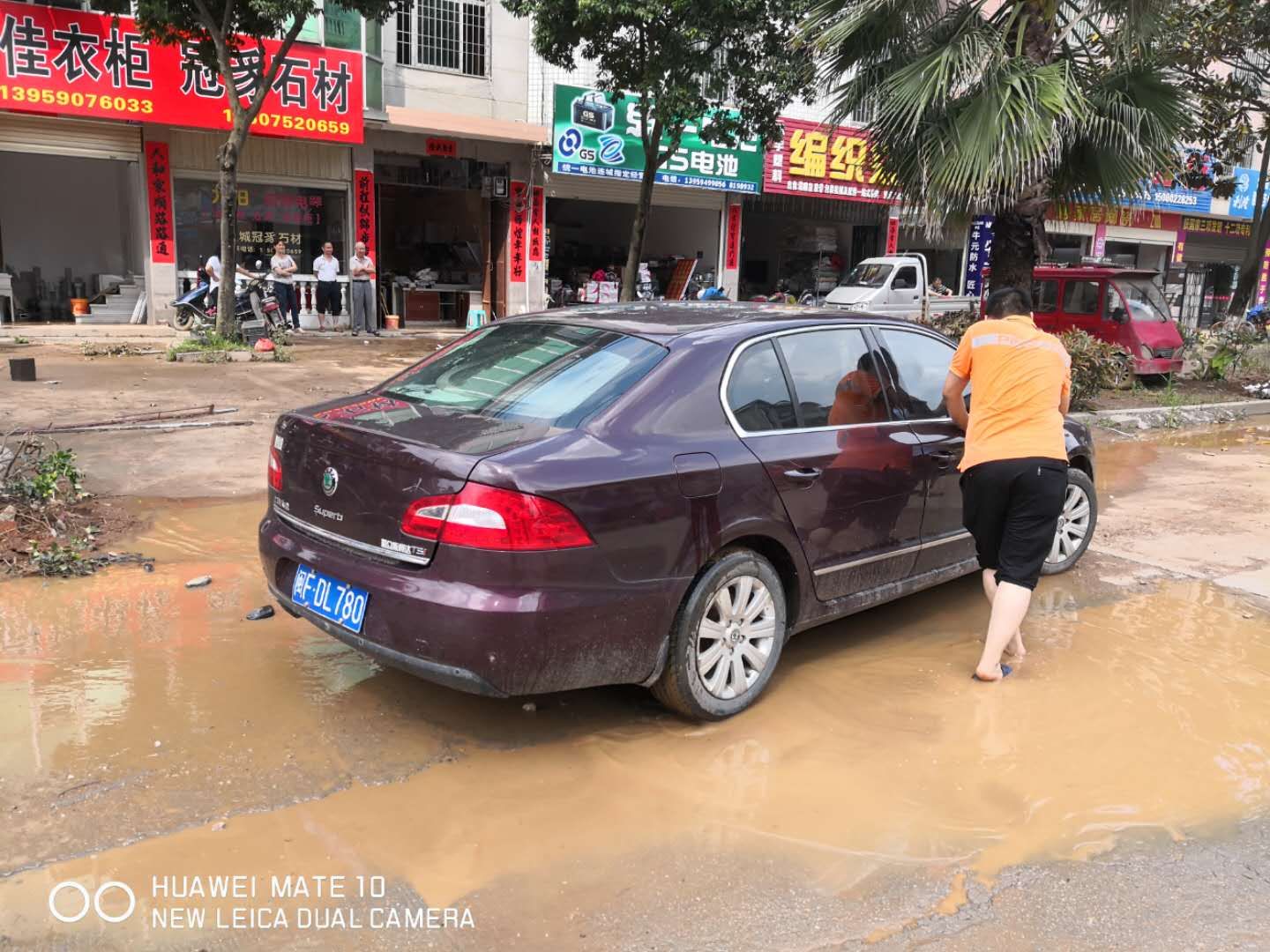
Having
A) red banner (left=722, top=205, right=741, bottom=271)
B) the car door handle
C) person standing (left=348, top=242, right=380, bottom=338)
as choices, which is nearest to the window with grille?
person standing (left=348, top=242, right=380, bottom=338)

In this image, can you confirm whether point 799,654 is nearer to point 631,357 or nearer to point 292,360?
point 631,357

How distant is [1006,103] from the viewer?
9.66 meters

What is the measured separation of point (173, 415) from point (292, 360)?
492cm

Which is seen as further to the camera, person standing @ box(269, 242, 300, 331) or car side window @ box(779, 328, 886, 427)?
person standing @ box(269, 242, 300, 331)

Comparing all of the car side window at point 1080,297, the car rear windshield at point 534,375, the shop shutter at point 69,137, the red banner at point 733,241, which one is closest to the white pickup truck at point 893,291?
the car side window at point 1080,297

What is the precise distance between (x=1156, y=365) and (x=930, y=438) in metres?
11.6

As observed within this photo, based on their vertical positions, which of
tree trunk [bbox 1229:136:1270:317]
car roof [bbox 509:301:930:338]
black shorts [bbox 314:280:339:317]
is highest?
tree trunk [bbox 1229:136:1270:317]

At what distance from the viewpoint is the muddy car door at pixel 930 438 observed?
4629mm

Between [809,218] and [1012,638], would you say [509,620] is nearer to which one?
[1012,638]

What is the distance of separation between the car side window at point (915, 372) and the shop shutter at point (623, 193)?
16.1 meters

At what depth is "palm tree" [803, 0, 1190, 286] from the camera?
9.77 meters

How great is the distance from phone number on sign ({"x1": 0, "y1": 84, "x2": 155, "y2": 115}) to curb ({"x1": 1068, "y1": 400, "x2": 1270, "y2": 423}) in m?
13.7

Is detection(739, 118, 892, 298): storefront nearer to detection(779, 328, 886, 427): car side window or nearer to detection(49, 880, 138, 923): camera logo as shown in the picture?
detection(779, 328, 886, 427): car side window

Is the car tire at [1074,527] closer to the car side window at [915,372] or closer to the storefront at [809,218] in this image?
the car side window at [915,372]
